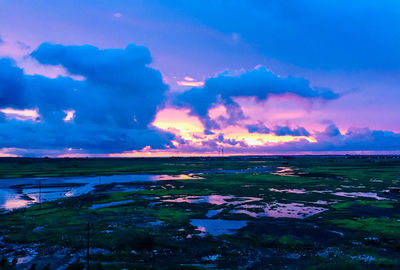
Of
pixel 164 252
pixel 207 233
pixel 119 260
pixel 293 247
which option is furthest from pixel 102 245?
pixel 293 247

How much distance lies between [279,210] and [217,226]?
10.6 metres

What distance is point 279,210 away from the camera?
3416cm

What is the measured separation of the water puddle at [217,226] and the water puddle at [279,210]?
3777mm

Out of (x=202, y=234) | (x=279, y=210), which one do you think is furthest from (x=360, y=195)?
(x=202, y=234)

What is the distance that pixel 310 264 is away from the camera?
17.7 meters

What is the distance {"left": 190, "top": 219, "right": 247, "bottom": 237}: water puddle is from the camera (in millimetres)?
25066

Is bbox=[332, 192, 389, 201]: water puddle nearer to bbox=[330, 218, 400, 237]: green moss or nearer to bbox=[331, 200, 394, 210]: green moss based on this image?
bbox=[331, 200, 394, 210]: green moss

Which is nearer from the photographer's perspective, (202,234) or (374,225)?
(202,234)

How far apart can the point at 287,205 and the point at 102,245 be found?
2504 centimetres

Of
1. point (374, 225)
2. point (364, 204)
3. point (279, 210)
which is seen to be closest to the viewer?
point (374, 225)

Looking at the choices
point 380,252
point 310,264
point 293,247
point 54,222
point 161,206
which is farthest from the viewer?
point 161,206

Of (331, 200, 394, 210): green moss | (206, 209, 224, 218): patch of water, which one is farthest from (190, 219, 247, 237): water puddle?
(331, 200, 394, 210): green moss

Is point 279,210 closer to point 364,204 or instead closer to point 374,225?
point 374,225

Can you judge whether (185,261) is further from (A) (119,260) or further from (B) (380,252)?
(B) (380,252)
